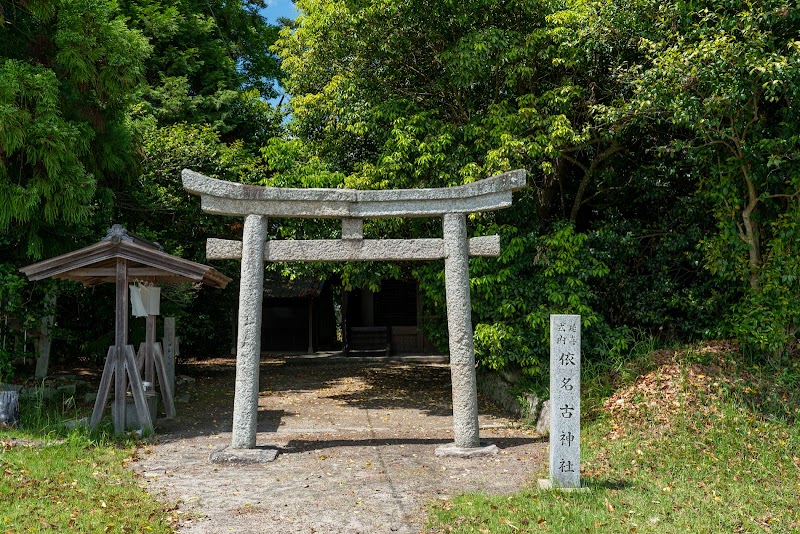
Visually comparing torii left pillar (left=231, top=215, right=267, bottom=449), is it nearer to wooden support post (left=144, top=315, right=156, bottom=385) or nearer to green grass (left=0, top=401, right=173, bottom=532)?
green grass (left=0, top=401, right=173, bottom=532)

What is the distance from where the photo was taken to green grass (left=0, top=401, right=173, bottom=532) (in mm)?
5590

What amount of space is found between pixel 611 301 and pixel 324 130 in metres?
6.09

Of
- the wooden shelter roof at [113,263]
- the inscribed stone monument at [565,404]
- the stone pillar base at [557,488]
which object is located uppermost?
the wooden shelter roof at [113,263]

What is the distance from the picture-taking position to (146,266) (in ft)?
30.8

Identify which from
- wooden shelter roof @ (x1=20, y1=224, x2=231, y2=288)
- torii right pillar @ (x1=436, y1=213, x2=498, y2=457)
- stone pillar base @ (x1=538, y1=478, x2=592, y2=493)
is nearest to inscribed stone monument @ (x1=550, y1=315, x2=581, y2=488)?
stone pillar base @ (x1=538, y1=478, x2=592, y2=493)

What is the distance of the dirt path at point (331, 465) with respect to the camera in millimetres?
6027

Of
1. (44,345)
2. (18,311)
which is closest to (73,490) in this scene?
(18,311)

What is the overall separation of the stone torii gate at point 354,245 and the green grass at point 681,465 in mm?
1849

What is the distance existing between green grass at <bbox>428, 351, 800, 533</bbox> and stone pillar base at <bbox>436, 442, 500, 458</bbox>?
46.9 inches

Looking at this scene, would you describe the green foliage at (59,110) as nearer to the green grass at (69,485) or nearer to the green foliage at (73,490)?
the green grass at (69,485)

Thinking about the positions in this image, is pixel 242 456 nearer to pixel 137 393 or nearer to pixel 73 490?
pixel 137 393

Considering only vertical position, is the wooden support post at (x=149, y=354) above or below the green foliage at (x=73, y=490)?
above

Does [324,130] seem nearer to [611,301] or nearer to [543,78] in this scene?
[543,78]

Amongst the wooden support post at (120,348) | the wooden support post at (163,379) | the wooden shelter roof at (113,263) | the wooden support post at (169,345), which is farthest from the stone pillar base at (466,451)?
the wooden support post at (169,345)
